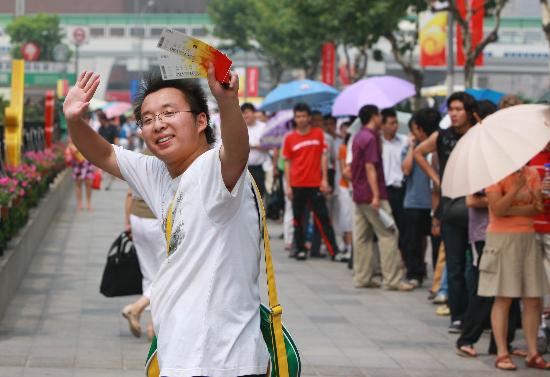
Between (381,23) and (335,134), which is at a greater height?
(381,23)

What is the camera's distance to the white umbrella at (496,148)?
7.77 metres

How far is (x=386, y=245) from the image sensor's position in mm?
12414

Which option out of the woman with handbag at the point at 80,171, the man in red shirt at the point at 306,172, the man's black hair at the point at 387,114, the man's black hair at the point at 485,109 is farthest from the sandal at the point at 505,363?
the woman with handbag at the point at 80,171

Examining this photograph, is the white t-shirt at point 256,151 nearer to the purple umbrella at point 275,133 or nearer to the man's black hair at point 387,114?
the purple umbrella at point 275,133

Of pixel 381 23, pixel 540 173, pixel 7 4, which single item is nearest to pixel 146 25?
pixel 381 23

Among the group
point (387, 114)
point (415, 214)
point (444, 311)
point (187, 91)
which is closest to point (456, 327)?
point (444, 311)

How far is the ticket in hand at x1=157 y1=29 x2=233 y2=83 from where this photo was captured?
3.75 metres

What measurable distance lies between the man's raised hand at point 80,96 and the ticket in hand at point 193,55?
1.84ft

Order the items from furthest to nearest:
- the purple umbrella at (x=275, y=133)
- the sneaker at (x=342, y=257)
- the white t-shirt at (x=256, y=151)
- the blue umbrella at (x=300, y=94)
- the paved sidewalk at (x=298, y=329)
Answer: the blue umbrella at (x=300, y=94)
the purple umbrella at (x=275, y=133)
the white t-shirt at (x=256, y=151)
the sneaker at (x=342, y=257)
the paved sidewalk at (x=298, y=329)

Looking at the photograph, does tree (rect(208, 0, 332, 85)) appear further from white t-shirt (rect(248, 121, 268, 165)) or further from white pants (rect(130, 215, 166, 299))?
white pants (rect(130, 215, 166, 299))

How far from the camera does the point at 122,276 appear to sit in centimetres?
919

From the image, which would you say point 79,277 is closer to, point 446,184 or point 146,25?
point 446,184

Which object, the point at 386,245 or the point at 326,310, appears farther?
the point at 386,245

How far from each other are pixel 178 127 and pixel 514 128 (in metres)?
4.12
